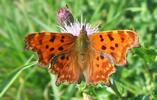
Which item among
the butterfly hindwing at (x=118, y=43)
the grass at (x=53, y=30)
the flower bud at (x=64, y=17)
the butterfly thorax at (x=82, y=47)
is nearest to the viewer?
the butterfly hindwing at (x=118, y=43)

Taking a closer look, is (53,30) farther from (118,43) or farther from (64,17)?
(118,43)

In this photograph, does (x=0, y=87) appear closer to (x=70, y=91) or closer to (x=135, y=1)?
(x=70, y=91)

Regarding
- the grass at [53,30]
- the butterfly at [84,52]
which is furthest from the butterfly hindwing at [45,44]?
the grass at [53,30]

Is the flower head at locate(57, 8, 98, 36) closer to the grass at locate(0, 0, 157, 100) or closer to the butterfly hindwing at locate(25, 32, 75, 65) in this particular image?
the butterfly hindwing at locate(25, 32, 75, 65)

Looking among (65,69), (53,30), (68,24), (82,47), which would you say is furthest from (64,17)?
(53,30)

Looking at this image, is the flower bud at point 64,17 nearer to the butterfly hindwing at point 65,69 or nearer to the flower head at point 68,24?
the flower head at point 68,24

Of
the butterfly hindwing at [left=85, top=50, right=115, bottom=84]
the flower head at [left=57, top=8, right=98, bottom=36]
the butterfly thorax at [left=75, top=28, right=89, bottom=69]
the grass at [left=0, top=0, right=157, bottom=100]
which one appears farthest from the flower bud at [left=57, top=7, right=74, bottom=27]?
the grass at [left=0, top=0, right=157, bottom=100]
